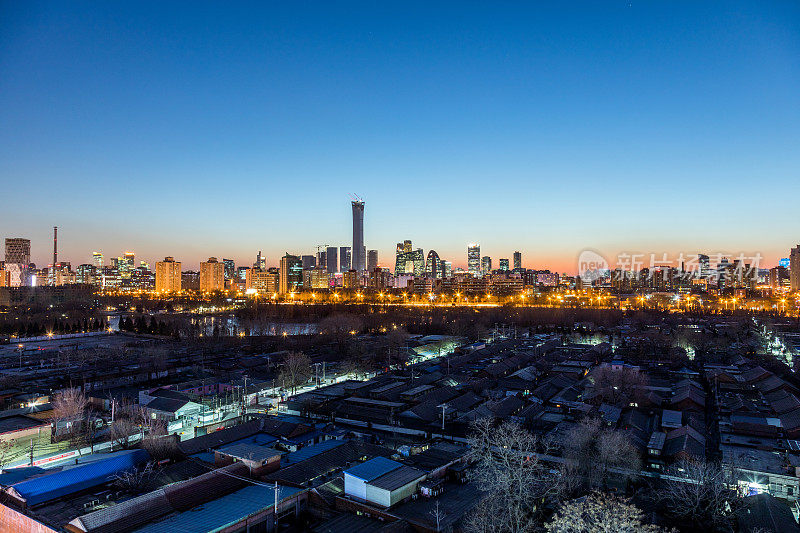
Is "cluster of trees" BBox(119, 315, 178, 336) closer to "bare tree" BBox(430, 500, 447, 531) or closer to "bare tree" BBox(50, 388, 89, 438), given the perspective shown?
"bare tree" BBox(50, 388, 89, 438)

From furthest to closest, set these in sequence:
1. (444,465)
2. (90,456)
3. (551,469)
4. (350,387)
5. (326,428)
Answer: (350,387) < (326,428) < (90,456) < (551,469) < (444,465)

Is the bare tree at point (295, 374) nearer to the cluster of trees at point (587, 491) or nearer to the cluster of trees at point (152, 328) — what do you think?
the cluster of trees at point (587, 491)

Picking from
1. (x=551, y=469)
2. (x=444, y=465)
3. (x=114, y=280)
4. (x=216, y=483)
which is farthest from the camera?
(x=114, y=280)

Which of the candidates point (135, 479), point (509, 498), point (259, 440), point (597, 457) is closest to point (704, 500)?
point (597, 457)

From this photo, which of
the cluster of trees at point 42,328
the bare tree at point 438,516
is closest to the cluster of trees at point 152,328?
the cluster of trees at point 42,328

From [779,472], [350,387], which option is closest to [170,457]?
[350,387]

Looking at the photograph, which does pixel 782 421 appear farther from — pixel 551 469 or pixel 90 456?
pixel 90 456
